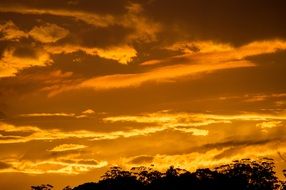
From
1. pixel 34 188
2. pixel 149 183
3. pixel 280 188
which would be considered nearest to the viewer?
pixel 280 188

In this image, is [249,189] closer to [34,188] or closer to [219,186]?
[219,186]

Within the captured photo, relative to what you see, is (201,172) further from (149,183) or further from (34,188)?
(34,188)

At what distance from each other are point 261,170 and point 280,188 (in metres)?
5.32

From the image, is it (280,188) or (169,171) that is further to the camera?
(169,171)

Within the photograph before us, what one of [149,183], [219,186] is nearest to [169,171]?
[149,183]

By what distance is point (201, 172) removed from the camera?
132 meters

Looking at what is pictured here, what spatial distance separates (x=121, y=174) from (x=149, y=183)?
6.48 m

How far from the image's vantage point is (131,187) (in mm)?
131625

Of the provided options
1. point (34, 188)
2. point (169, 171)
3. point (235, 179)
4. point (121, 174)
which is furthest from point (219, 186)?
point (34, 188)

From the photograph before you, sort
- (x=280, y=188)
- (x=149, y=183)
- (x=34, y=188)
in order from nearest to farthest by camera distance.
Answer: (x=280, y=188), (x=149, y=183), (x=34, y=188)

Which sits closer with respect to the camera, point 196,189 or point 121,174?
point 196,189

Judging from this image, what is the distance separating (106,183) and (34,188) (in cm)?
2046

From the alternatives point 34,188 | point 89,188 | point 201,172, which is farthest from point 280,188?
point 34,188

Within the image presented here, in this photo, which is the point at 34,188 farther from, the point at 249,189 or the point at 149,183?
the point at 249,189
